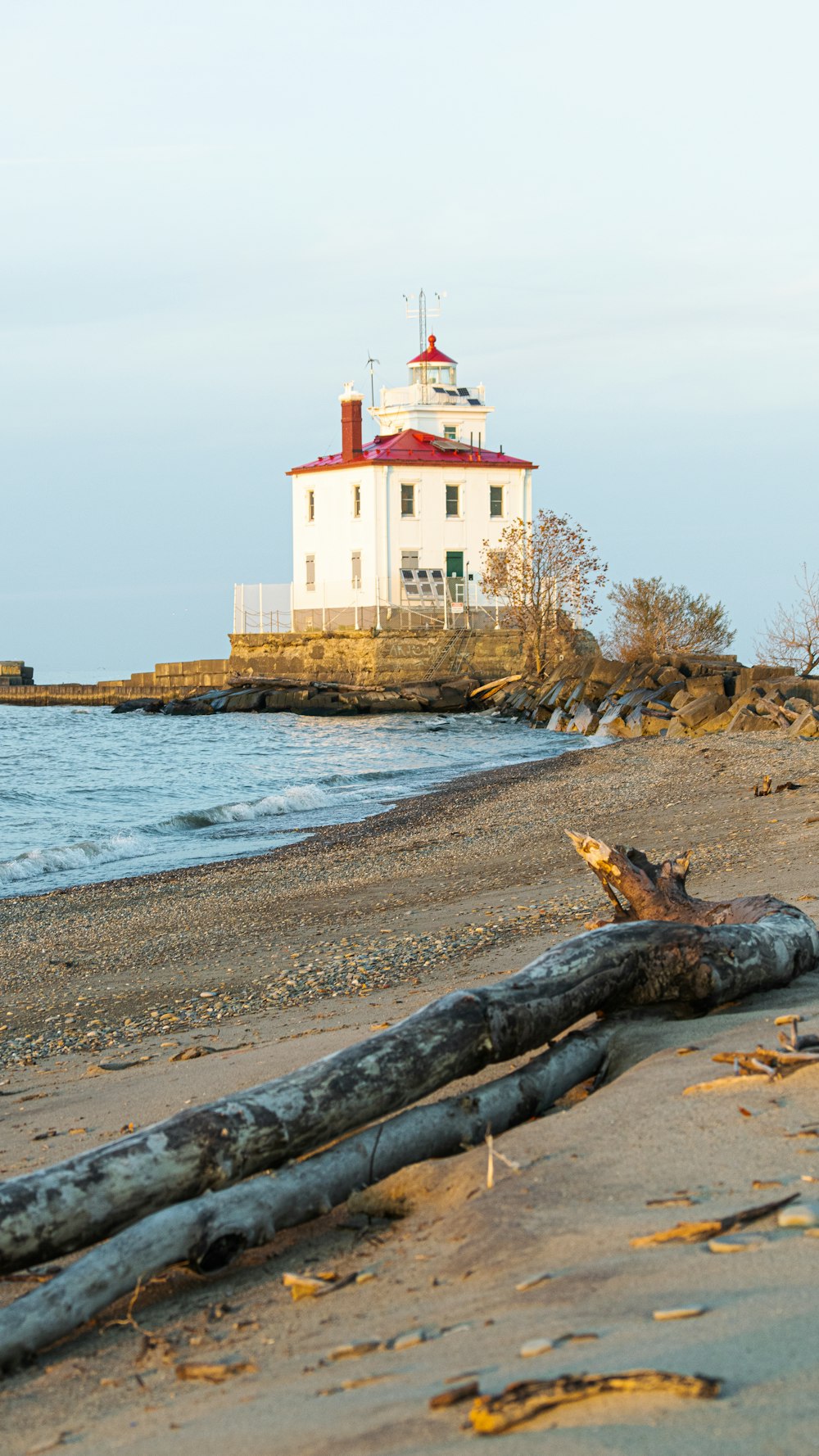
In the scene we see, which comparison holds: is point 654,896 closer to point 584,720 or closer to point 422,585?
point 584,720

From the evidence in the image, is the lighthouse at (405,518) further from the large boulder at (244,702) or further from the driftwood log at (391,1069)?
the driftwood log at (391,1069)

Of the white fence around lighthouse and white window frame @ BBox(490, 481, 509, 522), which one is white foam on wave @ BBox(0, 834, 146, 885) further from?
white window frame @ BBox(490, 481, 509, 522)

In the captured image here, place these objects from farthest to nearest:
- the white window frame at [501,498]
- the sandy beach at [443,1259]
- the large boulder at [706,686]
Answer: the white window frame at [501,498] < the large boulder at [706,686] < the sandy beach at [443,1259]

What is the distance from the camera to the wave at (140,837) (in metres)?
14.0

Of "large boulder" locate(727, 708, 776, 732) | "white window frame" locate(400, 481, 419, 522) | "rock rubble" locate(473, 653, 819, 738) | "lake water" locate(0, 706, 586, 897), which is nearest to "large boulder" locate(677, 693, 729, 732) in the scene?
"rock rubble" locate(473, 653, 819, 738)

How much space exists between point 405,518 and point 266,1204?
4783cm

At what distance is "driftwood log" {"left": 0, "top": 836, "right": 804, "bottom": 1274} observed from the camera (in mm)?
2955

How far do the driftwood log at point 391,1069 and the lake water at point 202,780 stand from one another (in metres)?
9.14

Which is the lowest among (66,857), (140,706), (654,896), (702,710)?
(66,857)

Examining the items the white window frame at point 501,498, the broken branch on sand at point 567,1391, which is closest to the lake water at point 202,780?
the white window frame at point 501,498

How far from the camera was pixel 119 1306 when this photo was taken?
2.90 metres

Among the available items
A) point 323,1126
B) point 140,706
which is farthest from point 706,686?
point 140,706

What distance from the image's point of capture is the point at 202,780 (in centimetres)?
2483

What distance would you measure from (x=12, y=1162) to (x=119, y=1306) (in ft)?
4.29
